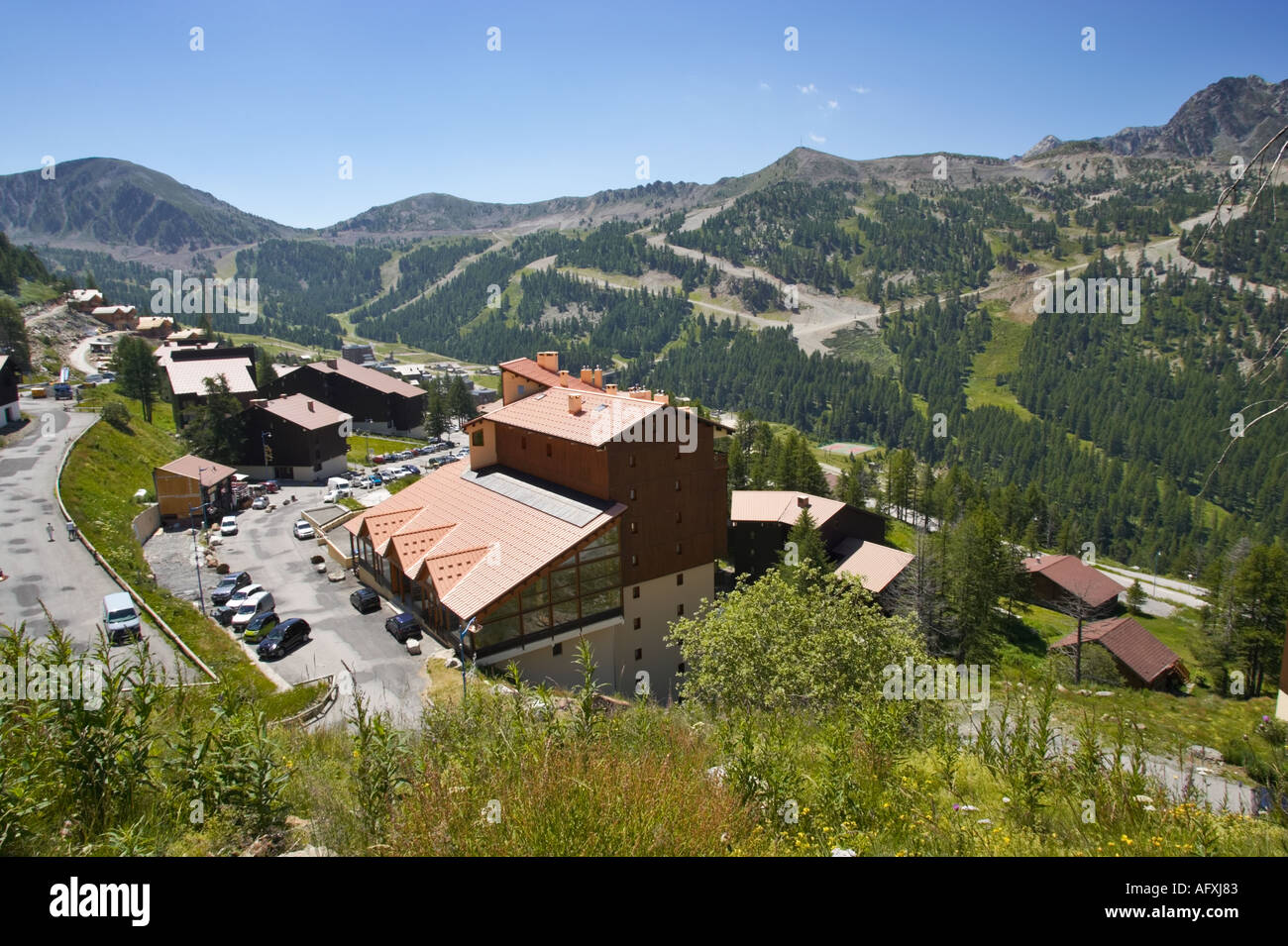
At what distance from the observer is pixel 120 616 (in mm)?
27375

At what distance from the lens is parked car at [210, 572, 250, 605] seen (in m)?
34.7

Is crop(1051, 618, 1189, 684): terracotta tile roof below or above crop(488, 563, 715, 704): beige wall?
below

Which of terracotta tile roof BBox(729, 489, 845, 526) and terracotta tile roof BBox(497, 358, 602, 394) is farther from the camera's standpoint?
terracotta tile roof BBox(729, 489, 845, 526)

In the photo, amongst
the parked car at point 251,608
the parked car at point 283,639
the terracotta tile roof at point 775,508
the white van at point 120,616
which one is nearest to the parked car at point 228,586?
the parked car at point 251,608

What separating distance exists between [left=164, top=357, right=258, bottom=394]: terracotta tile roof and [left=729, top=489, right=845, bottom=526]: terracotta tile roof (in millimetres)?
56833

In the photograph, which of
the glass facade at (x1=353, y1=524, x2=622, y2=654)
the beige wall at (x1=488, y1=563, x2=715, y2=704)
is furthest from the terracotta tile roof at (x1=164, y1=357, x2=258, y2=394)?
the beige wall at (x1=488, y1=563, x2=715, y2=704)

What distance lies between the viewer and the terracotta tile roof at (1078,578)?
71.1 meters

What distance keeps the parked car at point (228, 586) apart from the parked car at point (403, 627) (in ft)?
34.8

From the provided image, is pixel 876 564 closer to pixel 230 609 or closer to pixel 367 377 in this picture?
pixel 230 609

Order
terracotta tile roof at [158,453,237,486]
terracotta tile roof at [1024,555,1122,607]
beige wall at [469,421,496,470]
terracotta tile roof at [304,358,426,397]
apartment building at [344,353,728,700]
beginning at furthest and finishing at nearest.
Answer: terracotta tile roof at [304,358,426,397]
terracotta tile roof at [1024,555,1122,607]
terracotta tile roof at [158,453,237,486]
beige wall at [469,421,496,470]
apartment building at [344,353,728,700]

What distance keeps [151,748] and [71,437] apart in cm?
5973

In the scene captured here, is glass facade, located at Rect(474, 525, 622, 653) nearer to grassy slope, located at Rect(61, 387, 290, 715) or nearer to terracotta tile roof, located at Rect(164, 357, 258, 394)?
grassy slope, located at Rect(61, 387, 290, 715)

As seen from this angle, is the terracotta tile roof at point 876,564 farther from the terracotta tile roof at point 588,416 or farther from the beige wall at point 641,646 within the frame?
the terracotta tile roof at point 588,416

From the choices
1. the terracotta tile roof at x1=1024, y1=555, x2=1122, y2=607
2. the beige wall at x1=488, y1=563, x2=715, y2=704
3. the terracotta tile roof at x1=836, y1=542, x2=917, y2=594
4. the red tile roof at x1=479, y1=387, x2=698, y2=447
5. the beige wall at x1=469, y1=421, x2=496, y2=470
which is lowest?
the terracotta tile roof at x1=1024, y1=555, x2=1122, y2=607
